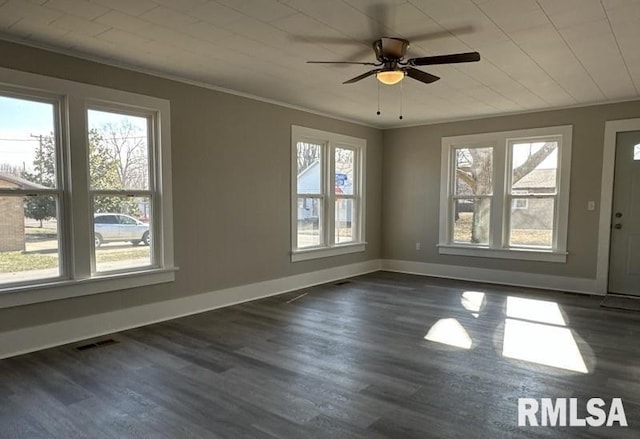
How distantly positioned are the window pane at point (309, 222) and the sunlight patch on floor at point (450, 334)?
240 centimetres

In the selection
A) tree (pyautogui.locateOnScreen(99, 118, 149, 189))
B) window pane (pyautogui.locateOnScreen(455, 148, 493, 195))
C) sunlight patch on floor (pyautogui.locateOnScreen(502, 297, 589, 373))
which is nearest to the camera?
sunlight patch on floor (pyautogui.locateOnScreen(502, 297, 589, 373))

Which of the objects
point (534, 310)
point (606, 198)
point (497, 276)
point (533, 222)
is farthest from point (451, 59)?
point (497, 276)

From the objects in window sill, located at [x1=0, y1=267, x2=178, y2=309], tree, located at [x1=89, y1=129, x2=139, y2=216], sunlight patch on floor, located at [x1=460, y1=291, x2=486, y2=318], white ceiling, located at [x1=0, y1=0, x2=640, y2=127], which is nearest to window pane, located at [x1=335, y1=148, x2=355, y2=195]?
white ceiling, located at [x1=0, y1=0, x2=640, y2=127]

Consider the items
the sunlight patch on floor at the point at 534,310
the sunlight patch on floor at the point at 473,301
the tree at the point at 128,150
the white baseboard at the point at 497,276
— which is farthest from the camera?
the white baseboard at the point at 497,276

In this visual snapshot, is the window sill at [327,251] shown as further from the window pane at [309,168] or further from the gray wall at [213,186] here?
the window pane at [309,168]

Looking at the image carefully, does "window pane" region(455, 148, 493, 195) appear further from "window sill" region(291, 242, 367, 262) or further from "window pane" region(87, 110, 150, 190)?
"window pane" region(87, 110, 150, 190)

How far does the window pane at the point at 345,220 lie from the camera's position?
6664 mm

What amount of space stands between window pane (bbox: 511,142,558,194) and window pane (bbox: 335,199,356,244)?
2.46 m

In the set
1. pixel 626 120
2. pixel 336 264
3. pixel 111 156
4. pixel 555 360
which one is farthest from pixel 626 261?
pixel 111 156

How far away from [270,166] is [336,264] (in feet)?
6.61

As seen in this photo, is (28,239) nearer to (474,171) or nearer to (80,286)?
(80,286)

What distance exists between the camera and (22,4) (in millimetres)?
2654

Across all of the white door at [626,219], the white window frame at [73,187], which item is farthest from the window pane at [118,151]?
the white door at [626,219]

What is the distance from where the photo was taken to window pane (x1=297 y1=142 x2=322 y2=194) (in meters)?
5.90
